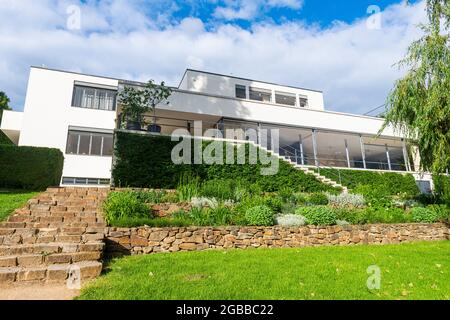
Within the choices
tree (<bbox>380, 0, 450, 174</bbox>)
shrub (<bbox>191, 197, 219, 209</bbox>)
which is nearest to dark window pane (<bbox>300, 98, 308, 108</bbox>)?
tree (<bbox>380, 0, 450, 174</bbox>)

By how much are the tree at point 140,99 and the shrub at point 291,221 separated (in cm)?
918

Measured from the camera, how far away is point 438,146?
10.2 meters

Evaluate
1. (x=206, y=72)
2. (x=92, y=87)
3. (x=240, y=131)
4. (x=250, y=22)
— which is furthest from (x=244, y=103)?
(x=92, y=87)

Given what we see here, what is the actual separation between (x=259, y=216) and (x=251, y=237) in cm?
74

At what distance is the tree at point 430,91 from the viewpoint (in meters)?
10.0

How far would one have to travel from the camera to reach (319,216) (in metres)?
9.04

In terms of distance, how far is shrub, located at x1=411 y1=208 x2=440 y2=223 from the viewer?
10602mm

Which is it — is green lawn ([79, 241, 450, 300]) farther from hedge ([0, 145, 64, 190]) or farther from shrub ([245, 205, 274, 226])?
hedge ([0, 145, 64, 190])

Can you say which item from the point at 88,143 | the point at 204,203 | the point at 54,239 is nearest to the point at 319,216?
the point at 204,203

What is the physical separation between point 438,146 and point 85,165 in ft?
61.5

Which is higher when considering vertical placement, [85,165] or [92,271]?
[85,165]

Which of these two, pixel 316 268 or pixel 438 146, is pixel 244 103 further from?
pixel 316 268

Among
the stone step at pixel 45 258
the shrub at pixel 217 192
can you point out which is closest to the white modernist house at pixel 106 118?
the shrub at pixel 217 192

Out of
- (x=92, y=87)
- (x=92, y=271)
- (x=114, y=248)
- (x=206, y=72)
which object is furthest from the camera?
(x=206, y=72)
